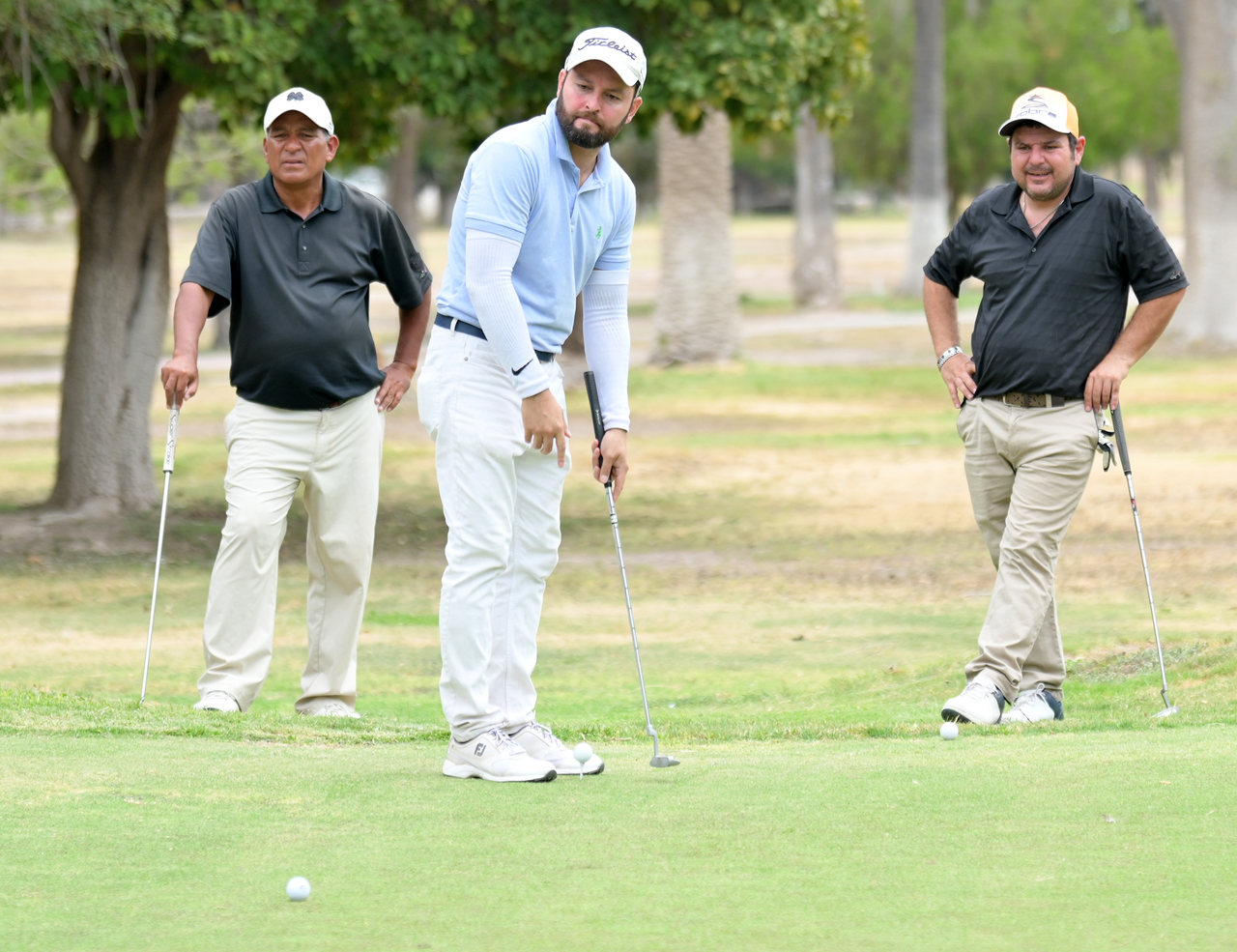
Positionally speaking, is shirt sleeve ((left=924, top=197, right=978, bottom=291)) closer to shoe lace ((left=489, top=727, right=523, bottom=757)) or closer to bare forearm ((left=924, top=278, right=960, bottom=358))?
bare forearm ((left=924, top=278, right=960, bottom=358))

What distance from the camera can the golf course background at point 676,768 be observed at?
396cm

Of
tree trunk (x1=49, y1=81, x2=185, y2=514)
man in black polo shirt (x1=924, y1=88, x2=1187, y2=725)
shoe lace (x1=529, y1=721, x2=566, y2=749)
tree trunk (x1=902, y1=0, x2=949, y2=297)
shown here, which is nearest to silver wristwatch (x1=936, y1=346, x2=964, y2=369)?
man in black polo shirt (x1=924, y1=88, x2=1187, y2=725)

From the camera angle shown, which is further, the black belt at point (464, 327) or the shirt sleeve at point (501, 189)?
the black belt at point (464, 327)

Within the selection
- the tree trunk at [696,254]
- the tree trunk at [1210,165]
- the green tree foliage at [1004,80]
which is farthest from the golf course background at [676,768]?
the green tree foliage at [1004,80]

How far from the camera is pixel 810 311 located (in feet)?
132

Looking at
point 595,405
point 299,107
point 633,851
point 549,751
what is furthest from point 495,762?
point 299,107

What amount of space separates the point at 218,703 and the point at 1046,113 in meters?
3.75

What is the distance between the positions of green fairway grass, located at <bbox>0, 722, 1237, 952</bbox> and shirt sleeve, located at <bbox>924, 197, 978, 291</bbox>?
2.11 meters

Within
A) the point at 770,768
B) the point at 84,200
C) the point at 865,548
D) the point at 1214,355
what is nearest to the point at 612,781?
the point at 770,768

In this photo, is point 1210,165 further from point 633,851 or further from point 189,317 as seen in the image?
point 633,851

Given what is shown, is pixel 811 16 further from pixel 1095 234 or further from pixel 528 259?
pixel 528 259

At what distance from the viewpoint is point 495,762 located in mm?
5270

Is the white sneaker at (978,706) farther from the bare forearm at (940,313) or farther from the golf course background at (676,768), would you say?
the bare forearm at (940,313)

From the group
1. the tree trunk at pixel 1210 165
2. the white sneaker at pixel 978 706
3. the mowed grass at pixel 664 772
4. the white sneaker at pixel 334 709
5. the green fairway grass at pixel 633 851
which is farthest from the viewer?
the tree trunk at pixel 1210 165
